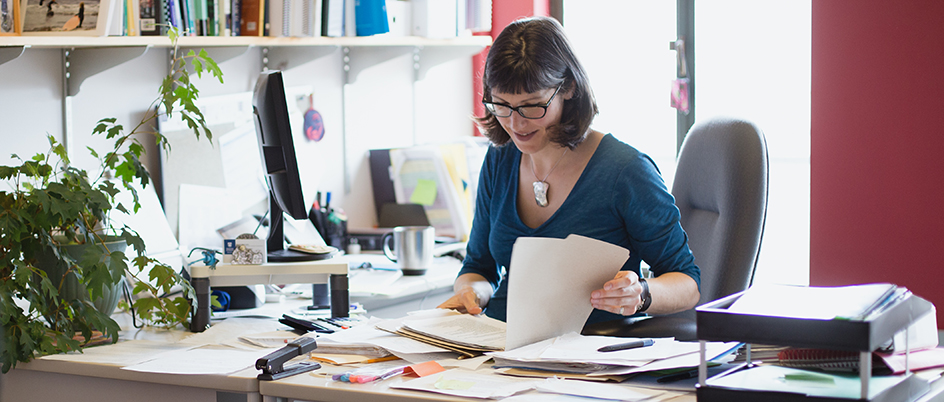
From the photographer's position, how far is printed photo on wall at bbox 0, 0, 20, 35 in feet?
5.61

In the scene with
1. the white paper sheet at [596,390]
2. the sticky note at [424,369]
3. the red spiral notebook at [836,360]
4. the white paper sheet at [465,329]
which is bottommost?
the sticky note at [424,369]

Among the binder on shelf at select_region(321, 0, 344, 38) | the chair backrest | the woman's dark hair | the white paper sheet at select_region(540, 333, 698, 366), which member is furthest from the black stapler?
the binder on shelf at select_region(321, 0, 344, 38)

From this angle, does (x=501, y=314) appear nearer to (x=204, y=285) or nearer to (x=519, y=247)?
(x=519, y=247)

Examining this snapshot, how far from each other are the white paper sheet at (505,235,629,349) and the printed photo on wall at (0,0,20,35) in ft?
3.86

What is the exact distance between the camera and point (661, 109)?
3721mm

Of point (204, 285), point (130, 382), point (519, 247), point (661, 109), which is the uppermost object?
point (661, 109)

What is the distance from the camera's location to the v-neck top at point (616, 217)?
158 cm

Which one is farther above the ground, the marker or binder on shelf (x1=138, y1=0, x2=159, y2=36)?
binder on shelf (x1=138, y1=0, x2=159, y2=36)

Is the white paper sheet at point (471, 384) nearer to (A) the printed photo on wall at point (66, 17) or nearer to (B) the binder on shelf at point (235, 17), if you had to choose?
(A) the printed photo on wall at point (66, 17)

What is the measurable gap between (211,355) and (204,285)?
1.04 ft

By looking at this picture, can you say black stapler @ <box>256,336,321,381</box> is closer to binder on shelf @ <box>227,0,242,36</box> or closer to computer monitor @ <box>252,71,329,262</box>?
computer monitor @ <box>252,71,329,262</box>

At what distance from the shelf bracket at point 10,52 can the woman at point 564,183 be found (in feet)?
3.32

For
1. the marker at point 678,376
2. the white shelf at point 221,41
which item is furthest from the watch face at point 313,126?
the marker at point 678,376

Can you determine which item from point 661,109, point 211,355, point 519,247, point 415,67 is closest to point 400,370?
point 519,247
